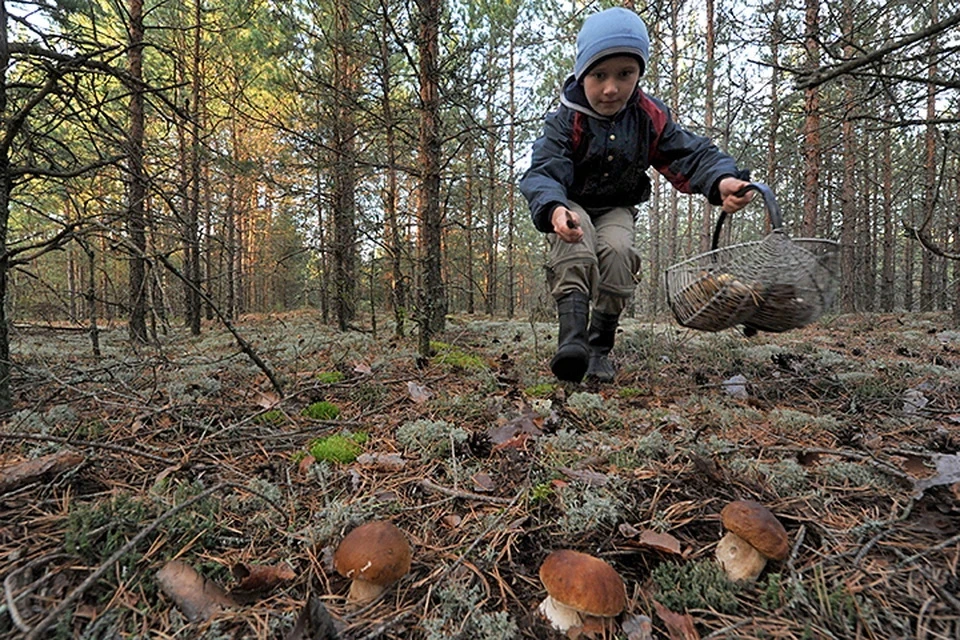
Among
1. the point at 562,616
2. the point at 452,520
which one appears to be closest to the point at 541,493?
the point at 452,520

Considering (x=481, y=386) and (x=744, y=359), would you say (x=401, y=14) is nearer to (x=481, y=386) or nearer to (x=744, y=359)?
(x=481, y=386)

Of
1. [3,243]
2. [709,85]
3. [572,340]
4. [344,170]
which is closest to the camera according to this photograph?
[3,243]

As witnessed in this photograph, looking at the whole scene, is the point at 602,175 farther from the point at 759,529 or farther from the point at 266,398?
the point at 266,398

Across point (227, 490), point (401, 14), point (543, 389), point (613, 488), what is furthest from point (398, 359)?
point (401, 14)

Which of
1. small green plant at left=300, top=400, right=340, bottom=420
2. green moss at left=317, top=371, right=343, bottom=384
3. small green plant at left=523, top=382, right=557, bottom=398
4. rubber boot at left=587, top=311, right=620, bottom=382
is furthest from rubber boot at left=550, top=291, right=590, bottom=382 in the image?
green moss at left=317, top=371, right=343, bottom=384

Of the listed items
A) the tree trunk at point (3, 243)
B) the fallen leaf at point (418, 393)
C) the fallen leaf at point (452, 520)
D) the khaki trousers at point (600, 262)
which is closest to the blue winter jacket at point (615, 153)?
the khaki trousers at point (600, 262)

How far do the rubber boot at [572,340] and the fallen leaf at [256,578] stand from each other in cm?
193

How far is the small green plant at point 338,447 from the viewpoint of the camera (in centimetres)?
204

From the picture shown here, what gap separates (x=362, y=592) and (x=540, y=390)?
1940 mm

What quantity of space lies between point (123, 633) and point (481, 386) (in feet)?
7.35

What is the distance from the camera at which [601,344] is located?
3648 millimetres

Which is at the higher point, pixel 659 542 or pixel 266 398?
pixel 266 398

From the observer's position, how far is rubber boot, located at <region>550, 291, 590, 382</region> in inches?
111

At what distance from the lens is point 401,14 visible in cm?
536
